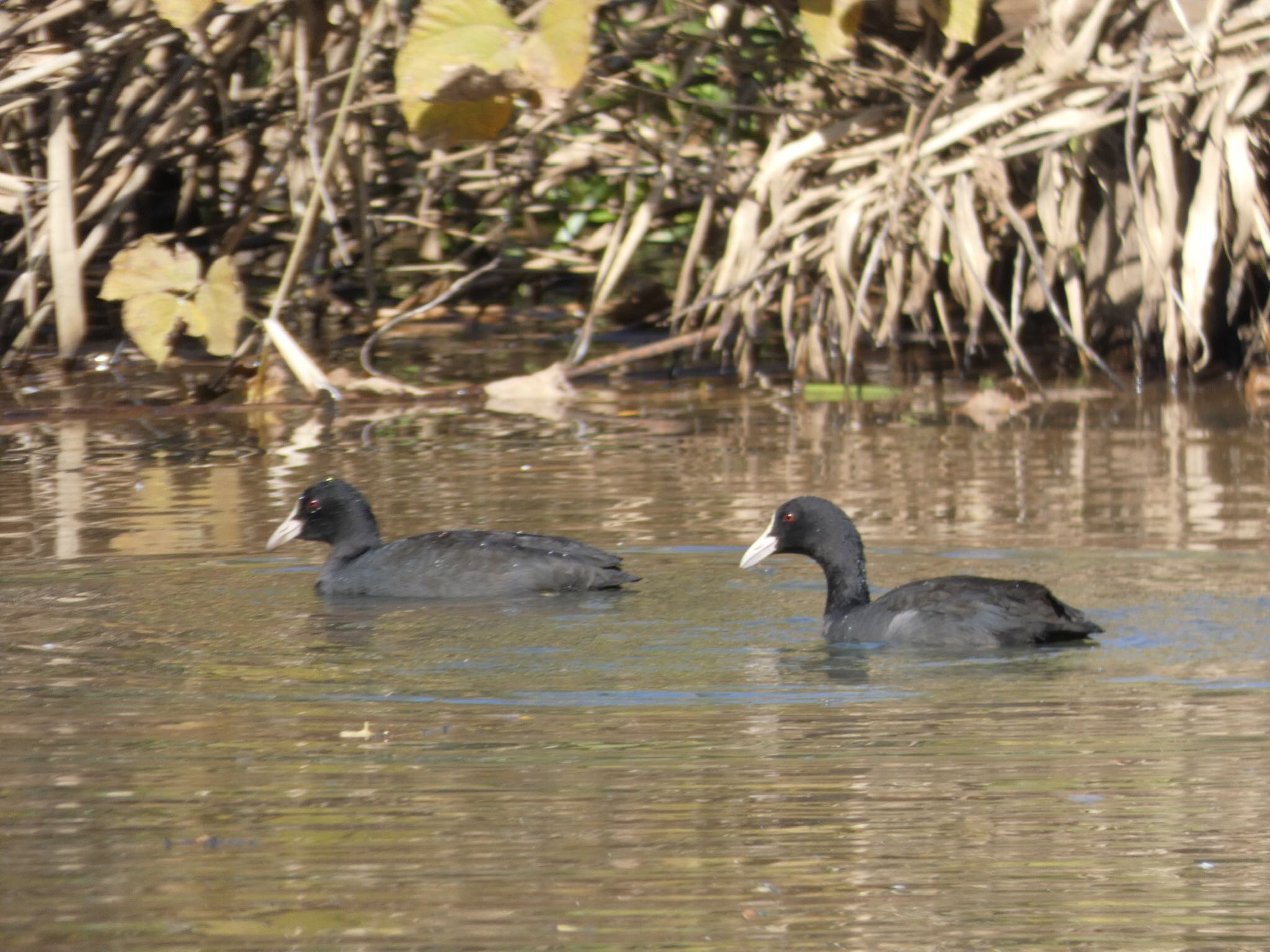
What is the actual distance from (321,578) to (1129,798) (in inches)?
151

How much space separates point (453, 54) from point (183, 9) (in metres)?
1.50

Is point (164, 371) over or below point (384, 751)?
over

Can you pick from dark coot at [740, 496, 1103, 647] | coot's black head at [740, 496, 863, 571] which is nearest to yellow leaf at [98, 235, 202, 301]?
coot's black head at [740, 496, 863, 571]

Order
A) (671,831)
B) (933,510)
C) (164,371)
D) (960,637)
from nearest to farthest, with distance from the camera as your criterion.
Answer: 1. (671,831)
2. (960,637)
3. (933,510)
4. (164,371)

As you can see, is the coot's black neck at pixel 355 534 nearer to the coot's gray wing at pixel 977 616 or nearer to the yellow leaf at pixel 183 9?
the coot's gray wing at pixel 977 616

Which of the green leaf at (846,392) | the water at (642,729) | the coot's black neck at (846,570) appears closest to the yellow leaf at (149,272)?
the water at (642,729)

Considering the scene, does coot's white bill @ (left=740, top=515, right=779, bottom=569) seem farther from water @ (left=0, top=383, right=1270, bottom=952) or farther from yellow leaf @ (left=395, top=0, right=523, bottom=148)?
yellow leaf @ (left=395, top=0, right=523, bottom=148)

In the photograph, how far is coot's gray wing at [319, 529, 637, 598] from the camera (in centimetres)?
761

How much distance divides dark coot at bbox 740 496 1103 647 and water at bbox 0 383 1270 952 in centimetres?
9

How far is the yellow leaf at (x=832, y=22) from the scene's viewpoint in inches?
468

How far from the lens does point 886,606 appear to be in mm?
6906

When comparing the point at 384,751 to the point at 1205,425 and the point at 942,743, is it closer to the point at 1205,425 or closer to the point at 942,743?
the point at 942,743

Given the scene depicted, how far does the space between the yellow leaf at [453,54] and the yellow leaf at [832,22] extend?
5.13 ft

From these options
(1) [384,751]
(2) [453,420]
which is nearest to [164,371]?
(2) [453,420]
